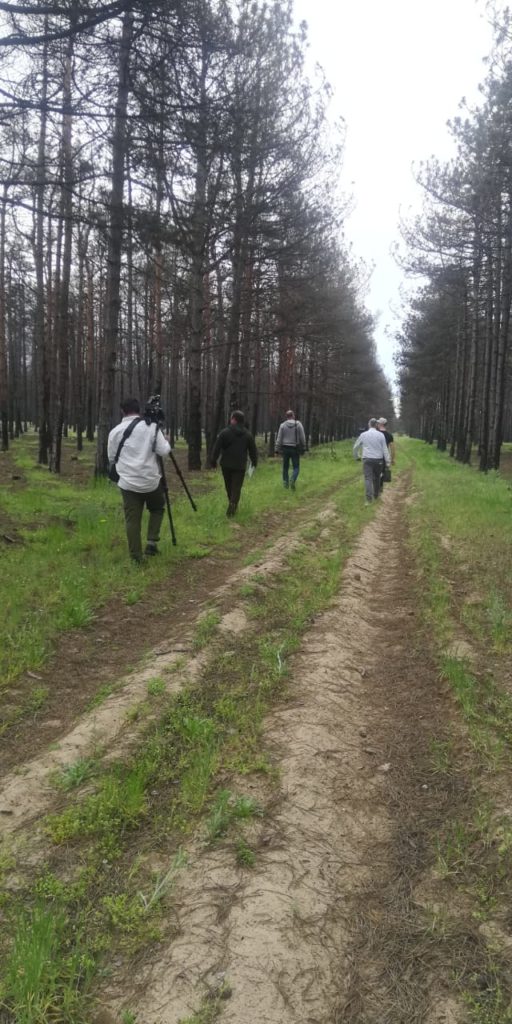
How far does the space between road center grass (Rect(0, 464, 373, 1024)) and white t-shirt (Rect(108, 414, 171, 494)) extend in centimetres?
325

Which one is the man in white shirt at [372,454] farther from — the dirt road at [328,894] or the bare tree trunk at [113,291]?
the dirt road at [328,894]

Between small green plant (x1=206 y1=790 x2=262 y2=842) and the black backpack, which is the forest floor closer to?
small green plant (x1=206 y1=790 x2=262 y2=842)

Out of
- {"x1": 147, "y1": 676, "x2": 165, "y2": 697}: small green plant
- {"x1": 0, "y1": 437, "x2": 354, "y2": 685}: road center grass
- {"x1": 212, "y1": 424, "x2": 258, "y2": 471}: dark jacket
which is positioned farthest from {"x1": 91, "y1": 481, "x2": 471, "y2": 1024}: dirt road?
{"x1": 212, "y1": 424, "x2": 258, "y2": 471}: dark jacket

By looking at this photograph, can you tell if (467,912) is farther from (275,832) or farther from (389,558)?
(389,558)

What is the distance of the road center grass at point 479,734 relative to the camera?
85.2 inches

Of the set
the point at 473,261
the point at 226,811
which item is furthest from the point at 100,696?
the point at 473,261

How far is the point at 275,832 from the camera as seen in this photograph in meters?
2.74

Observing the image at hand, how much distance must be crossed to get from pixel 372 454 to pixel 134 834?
36.3 feet

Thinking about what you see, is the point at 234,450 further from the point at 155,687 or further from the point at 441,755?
the point at 441,755

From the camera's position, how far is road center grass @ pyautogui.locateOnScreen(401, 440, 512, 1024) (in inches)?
85.2

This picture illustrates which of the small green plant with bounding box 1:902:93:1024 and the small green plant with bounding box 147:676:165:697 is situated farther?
the small green plant with bounding box 147:676:165:697

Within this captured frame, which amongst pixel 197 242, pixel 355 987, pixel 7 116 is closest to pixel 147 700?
pixel 355 987

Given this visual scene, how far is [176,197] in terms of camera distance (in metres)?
9.88

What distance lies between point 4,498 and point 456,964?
10.4 m
